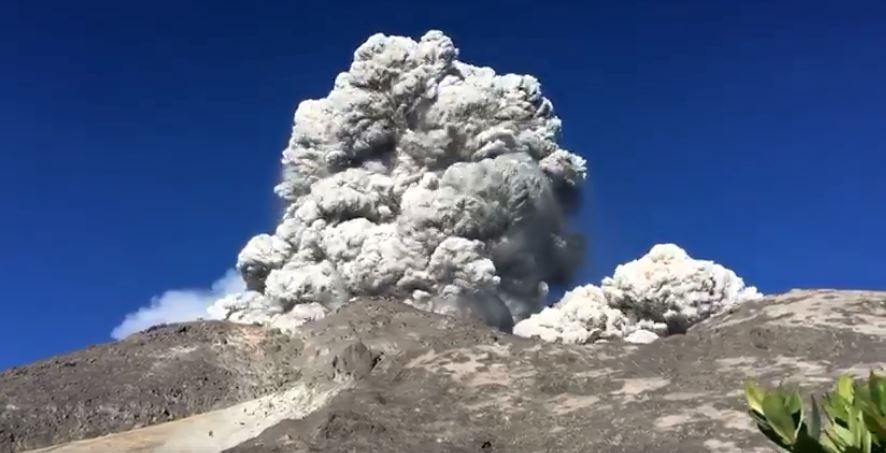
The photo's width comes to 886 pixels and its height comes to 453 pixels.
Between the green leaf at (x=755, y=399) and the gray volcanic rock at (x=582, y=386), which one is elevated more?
the gray volcanic rock at (x=582, y=386)

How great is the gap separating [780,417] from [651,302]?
1368 inches

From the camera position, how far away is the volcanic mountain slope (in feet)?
66.9

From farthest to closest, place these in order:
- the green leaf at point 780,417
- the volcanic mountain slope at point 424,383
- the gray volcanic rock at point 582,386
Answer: the volcanic mountain slope at point 424,383
the gray volcanic rock at point 582,386
the green leaf at point 780,417

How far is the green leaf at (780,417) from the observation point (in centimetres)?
672

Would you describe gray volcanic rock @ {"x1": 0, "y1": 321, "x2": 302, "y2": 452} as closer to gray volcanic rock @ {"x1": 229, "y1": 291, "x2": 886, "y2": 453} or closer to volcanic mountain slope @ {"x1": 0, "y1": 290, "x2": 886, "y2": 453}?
volcanic mountain slope @ {"x1": 0, "y1": 290, "x2": 886, "y2": 453}

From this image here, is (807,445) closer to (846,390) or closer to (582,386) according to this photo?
(846,390)

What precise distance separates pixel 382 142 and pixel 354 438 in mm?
25268

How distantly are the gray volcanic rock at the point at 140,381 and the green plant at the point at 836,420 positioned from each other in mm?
21439

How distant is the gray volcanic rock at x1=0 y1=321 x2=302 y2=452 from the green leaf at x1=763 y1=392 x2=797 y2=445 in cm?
2151

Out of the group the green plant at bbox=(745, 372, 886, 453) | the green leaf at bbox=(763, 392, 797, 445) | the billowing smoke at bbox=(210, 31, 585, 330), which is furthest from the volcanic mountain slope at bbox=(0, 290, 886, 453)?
the green leaf at bbox=(763, 392, 797, 445)

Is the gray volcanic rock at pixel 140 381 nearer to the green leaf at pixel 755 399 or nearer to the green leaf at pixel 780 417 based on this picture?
the green leaf at pixel 755 399

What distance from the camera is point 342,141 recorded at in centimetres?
4472

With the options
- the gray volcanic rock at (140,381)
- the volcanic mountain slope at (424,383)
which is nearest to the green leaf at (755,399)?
the volcanic mountain slope at (424,383)

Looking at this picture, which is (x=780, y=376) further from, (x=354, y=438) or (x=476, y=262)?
(x=476, y=262)
